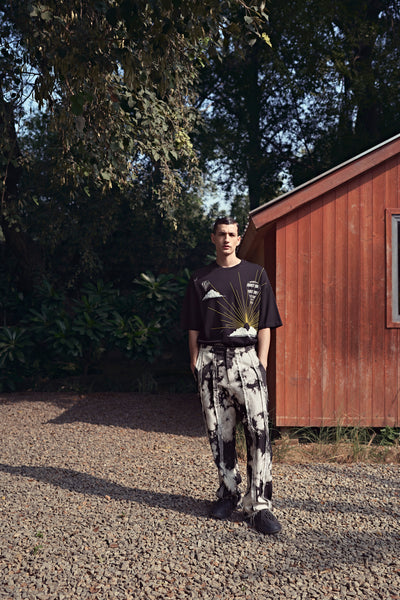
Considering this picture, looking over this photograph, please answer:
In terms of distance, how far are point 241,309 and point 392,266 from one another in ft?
11.5

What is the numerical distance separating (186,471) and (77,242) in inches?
286

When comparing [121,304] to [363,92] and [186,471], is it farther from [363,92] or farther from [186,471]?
[363,92]

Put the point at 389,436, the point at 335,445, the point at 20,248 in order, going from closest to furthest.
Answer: the point at 335,445, the point at 389,436, the point at 20,248

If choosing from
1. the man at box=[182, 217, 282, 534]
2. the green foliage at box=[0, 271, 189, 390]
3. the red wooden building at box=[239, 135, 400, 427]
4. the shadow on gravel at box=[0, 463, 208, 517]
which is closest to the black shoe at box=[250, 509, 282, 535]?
the man at box=[182, 217, 282, 534]

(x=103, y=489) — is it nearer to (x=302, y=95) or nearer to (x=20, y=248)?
(x=20, y=248)

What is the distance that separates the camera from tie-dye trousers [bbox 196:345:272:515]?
366cm

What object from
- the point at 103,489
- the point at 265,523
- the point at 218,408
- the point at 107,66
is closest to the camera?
the point at 265,523

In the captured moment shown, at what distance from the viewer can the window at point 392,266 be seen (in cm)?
654

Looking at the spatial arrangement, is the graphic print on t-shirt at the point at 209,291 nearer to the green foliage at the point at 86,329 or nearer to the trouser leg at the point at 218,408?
the trouser leg at the point at 218,408

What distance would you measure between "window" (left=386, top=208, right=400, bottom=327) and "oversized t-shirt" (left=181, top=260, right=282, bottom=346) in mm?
3215

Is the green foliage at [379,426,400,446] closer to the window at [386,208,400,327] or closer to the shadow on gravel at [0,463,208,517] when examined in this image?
the window at [386,208,400,327]

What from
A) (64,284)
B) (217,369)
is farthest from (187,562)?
(64,284)

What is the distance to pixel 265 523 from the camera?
3643mm

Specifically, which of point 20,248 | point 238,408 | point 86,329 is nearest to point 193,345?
point 238,408
